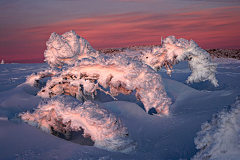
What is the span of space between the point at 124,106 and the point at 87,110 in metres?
1.23

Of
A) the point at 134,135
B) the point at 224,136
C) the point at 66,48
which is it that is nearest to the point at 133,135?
the point at 134,135

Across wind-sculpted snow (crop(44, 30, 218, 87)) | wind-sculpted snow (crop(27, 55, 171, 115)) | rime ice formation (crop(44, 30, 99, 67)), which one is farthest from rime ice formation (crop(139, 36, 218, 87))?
rime ice formation (crop(44, 30, 99, 67))

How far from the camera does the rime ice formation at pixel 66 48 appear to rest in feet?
17.8

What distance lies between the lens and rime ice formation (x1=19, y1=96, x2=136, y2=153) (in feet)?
7.96

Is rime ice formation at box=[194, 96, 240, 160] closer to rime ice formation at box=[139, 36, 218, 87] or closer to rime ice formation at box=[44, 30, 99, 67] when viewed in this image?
rime ice formation at box=[139, 36, 218, 87]

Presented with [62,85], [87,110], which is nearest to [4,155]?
[87,110]

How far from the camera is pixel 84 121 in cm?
262

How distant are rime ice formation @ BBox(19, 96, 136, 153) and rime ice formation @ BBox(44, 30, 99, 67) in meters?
2.72

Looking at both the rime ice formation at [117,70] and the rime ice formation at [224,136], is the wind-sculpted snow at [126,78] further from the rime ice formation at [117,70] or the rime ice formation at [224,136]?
the rime ice formation at [224,136]

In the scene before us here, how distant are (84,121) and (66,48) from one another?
11.0ft

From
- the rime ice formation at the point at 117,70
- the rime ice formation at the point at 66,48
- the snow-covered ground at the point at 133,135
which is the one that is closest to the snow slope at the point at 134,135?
→ the snow-covered ground at the point at 133,135

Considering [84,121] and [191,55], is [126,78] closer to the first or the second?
[84,121]

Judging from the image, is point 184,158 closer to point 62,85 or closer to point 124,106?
point 124,106

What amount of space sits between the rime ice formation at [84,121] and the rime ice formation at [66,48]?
8.94 ft
